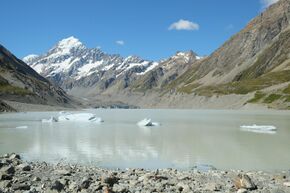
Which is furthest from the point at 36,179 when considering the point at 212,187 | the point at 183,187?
the point at 212,187

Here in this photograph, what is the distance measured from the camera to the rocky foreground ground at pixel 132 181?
16250 mm

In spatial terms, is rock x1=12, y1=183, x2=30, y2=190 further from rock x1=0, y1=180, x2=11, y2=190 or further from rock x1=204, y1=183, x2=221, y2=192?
rock x1=204, y1=183, x2=221, y2=192

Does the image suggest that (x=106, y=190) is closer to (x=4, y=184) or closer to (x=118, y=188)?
(x=118, y=188)

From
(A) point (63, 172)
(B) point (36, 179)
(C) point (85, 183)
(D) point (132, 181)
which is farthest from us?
(A) point (63, 172)

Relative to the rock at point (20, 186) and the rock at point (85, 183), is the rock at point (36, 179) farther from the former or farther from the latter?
the rock at point (85, 183)

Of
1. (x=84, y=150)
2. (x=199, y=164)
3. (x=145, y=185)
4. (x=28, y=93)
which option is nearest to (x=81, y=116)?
(x=84, y=150)

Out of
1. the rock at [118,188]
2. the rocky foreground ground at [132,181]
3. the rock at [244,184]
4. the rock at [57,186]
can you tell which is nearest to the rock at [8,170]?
the rocky foreground ground at [132,181]

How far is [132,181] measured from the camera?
1784 cm

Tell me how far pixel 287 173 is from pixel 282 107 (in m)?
125

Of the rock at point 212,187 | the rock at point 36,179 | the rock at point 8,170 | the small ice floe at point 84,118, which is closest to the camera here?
the rock at point 212,187

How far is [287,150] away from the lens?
31375 mm

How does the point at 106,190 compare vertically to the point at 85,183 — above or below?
below

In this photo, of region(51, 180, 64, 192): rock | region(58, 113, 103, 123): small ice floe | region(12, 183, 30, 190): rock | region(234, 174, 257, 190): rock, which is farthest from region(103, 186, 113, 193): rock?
region(58, 113, 103, 123): small ice floe

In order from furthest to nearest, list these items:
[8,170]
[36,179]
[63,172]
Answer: [63,172]
[8,170]
[36,179]
